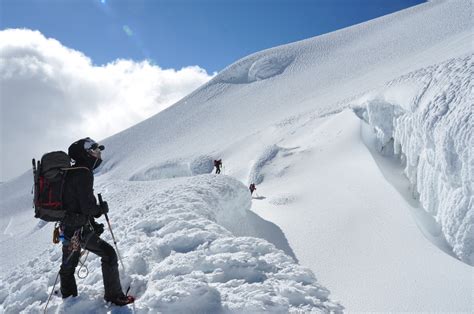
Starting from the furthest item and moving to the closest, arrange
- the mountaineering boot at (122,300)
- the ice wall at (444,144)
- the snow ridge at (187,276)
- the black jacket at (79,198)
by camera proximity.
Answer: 1. the ice wall at (444,144)
2. the mountaineering boot at (122,300)
3. the snow ridge at (187,276)
4. the black jacket at (79,198)

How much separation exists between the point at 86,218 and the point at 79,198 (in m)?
A: 0.42

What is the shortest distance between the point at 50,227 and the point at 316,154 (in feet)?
51.1

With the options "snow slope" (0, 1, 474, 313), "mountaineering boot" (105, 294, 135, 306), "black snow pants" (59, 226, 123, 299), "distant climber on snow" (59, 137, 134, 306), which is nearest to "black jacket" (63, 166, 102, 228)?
"distant climber on snow" (59, 137, 134, 306)

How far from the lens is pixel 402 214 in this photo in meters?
12.4

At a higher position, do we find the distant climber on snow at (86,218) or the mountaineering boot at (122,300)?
the distant climber on snow at (86,218)

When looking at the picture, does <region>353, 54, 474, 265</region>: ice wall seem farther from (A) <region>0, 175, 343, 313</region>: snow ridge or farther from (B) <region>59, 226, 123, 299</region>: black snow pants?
(B) <region>59, 226, 123, 299</region>: black snow pants

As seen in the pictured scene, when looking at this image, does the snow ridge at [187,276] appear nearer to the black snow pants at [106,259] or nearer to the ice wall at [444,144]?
the black snow pants at [106,259]

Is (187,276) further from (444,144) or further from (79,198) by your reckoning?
(444,144)

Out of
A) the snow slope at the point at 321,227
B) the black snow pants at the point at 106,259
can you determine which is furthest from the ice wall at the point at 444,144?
the black snow pants at the point at 106,259

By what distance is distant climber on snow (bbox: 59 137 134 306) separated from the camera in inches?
212

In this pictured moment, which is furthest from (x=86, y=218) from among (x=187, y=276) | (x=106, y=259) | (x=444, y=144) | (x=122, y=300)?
(x=444, y=144)

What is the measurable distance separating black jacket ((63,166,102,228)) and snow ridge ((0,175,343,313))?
1.42 m

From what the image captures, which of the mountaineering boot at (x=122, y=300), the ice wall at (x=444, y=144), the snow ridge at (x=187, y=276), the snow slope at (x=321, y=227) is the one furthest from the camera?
the ice wall at (x=444, y=144)

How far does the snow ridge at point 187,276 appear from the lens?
5496 mm
